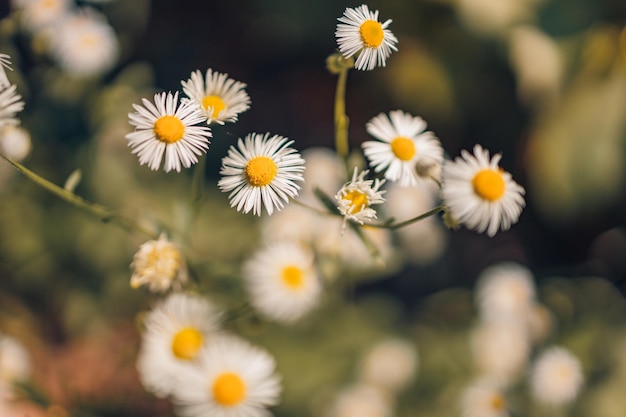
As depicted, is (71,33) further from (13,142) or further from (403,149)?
(403,149)

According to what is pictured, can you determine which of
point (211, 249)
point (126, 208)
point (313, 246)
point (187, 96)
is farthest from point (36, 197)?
point (187, 96)

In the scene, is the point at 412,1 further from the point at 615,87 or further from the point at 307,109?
the point at 615,87

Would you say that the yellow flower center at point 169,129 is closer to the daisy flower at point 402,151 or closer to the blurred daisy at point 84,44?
the daisy flower at point 402,151

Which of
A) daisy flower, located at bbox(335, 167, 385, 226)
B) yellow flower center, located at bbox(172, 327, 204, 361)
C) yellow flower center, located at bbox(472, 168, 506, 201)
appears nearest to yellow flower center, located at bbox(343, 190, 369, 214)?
daisy flower, located at bbox(335, 167, 385, 226)

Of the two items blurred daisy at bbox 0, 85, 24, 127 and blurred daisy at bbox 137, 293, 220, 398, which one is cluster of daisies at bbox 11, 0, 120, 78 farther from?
blurred daisy at bbox 137, 293, 220, 398

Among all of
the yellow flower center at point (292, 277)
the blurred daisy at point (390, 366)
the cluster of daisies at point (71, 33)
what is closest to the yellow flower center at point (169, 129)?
the yellow flower center at point (292, 277)

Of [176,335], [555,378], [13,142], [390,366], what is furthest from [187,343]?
[555,378]
